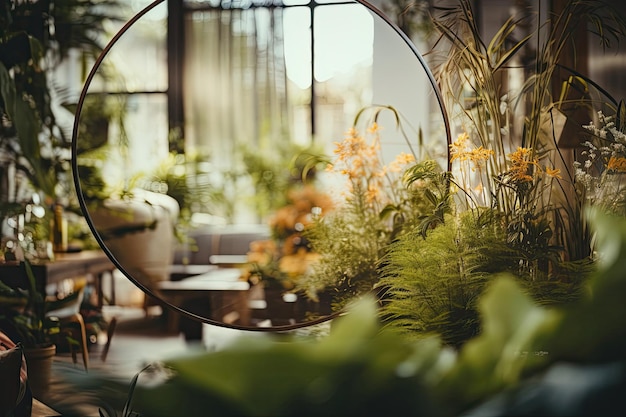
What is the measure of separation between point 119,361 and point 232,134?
4.81 m

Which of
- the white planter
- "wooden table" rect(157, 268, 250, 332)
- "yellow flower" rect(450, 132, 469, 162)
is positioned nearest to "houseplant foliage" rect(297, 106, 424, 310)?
"yellow flower" rect(450, 132, 469, 162)

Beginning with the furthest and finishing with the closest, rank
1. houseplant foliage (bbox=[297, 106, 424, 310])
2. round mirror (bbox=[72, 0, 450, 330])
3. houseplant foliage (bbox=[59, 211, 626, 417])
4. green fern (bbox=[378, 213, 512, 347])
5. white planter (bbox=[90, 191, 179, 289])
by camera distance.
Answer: white planter (bbox=[90, 191, 179, 289])
round mirror (bbox=[72, 0, 450, 330])
houseplant foliage (bbox=[297, 106, 424, 310])
green fern (bbox=[378, 213, 512, 347])
houseplant foliage (bbox=[59, 211, 626, 417])

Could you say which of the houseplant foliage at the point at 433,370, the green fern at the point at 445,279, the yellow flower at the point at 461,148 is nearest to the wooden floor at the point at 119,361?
the houseplant foliage at the point at 433,370

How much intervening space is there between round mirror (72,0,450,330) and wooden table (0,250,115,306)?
24 centimetres

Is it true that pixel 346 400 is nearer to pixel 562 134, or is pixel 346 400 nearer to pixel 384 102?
pixel 562 134

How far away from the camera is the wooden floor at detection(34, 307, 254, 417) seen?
0.21 metres

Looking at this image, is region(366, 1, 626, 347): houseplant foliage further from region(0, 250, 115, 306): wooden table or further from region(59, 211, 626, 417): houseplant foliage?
region(0, 250, 115, 306): wooden table

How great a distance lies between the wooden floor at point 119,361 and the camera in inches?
8.3

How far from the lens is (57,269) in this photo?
Result: 2506 millimetres

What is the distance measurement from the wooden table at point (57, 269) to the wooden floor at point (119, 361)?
0.26 meters

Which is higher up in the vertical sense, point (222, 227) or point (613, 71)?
point (613, 71)

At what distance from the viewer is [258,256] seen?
3.68 meters

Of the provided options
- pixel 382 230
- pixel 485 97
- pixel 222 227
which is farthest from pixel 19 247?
pixel 222 227

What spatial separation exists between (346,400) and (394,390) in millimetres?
13
